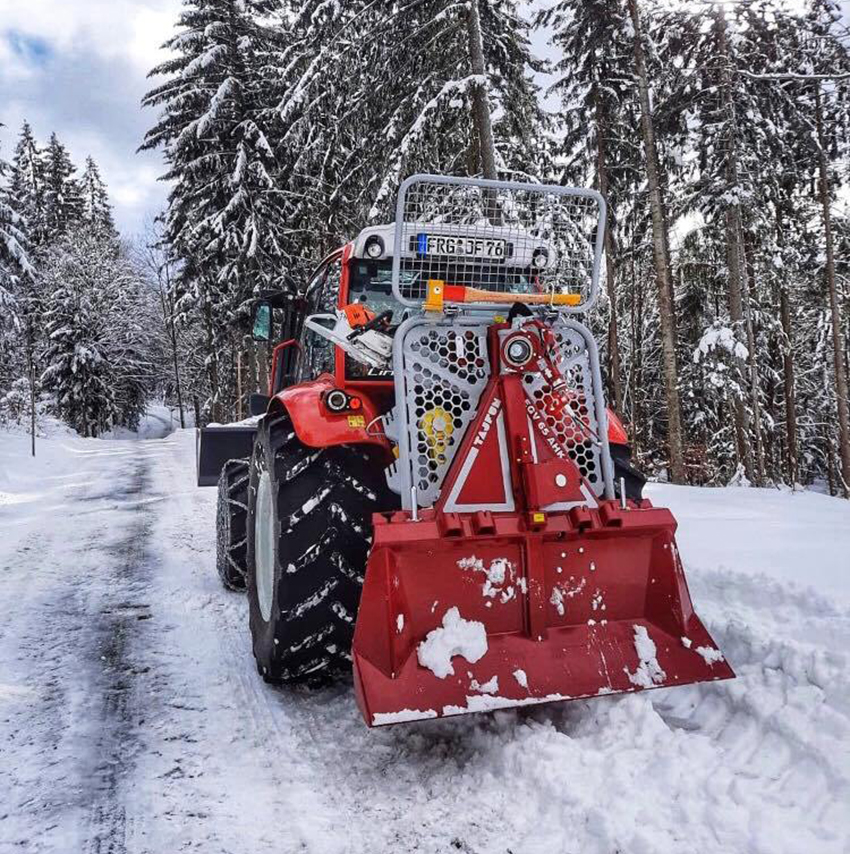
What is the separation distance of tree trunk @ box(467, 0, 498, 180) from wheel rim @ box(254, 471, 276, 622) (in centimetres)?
892

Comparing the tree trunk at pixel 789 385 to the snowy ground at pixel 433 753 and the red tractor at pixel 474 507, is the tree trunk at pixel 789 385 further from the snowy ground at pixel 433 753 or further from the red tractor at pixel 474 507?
the red tractor at pixel 474 507

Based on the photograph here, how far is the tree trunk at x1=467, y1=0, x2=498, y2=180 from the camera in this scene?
11703 mm

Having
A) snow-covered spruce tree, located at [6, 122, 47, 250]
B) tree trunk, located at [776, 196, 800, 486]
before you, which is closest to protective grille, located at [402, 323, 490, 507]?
tree trunk, located at [776, 196, 800, 486]

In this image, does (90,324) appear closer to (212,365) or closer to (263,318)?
(212,365)

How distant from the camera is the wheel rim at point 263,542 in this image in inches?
151

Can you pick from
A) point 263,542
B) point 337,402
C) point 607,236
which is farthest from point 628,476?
point 607,236

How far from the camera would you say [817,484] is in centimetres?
3294

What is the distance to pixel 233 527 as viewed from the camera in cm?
534

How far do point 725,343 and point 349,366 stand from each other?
11.2 metres

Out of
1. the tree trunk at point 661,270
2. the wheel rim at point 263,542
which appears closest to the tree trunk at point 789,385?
the tree trunk at point 661,270

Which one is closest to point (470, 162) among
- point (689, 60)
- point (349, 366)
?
point (689, 60)

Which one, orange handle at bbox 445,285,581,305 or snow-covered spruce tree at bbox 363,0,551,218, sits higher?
snow-covered spruce tree at bbox 363,0,551,218

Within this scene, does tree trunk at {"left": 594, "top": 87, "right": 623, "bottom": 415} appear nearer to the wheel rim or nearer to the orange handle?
Answer: the orange handle

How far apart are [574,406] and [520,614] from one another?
3.37ft
